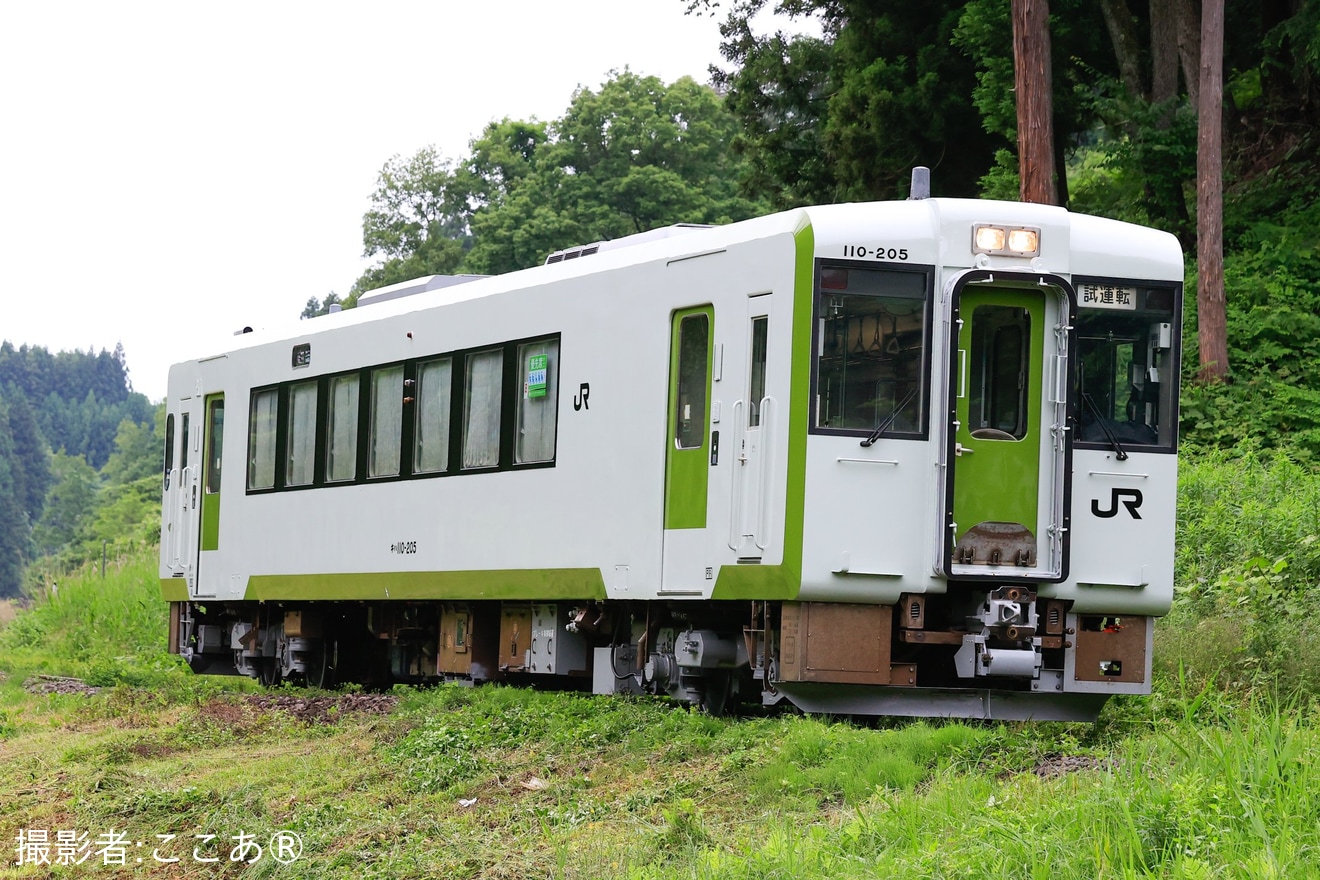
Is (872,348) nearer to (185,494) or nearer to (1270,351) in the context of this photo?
(185,494)

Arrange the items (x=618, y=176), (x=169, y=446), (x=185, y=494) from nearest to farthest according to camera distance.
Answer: (x=185, y=494), (x=169, y=446), (x=618, y=176)

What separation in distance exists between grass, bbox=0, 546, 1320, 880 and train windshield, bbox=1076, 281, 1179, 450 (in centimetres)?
161

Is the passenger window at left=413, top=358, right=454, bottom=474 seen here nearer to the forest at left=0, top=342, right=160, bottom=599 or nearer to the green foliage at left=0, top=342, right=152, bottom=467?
the forest at left=0, top=342, right=160, bottom=599

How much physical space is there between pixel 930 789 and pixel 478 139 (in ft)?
199

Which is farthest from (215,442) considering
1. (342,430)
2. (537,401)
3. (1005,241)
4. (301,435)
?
(1005,241)

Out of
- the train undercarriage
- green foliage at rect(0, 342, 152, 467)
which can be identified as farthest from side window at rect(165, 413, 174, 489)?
green foliage at rect(0, 342, 152, 467)

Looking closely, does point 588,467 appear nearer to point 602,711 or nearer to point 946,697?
point 602,711

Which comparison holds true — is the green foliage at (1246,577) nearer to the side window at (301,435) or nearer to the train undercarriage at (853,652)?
the train undercarriage at (853,652)

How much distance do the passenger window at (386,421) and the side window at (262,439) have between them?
1904 millimetres

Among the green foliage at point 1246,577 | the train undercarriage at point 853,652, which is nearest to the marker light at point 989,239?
the train undercarriage at point 853,652

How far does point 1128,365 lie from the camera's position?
1023cm

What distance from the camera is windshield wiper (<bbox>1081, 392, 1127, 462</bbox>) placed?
33.1ft

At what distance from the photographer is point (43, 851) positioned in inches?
334

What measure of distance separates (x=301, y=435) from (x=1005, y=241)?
789 centimetres
